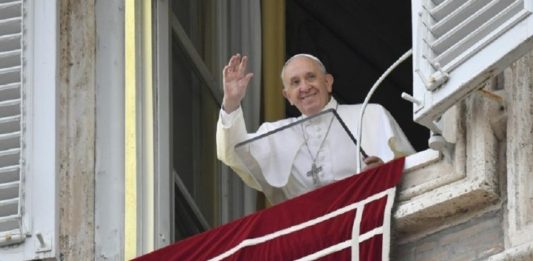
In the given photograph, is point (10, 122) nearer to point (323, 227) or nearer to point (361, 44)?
point (323, 227)

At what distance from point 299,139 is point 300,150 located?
0.13ft

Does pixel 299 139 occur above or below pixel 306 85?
below

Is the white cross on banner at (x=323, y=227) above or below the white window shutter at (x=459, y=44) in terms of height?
below

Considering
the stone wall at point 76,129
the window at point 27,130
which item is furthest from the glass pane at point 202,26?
the window at point 27,130

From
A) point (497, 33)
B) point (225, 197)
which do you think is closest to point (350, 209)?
point (497, 33)

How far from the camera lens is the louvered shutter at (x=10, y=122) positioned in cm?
1303

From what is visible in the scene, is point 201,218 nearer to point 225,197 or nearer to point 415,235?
point 225,197

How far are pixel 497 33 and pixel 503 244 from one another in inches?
28.5

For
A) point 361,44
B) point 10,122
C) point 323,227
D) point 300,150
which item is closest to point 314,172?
point 300,150

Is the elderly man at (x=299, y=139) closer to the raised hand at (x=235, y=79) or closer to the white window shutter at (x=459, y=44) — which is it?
the raised hand at (x=235, y=79)

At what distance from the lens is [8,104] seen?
43.4 ft

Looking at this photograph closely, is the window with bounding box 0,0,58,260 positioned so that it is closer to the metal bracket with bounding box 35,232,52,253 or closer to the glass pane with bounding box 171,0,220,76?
the metal bracket with bounding box 35,232,52,253

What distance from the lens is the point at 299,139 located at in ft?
42.6

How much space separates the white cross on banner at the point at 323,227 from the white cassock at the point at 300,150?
1.69ft
